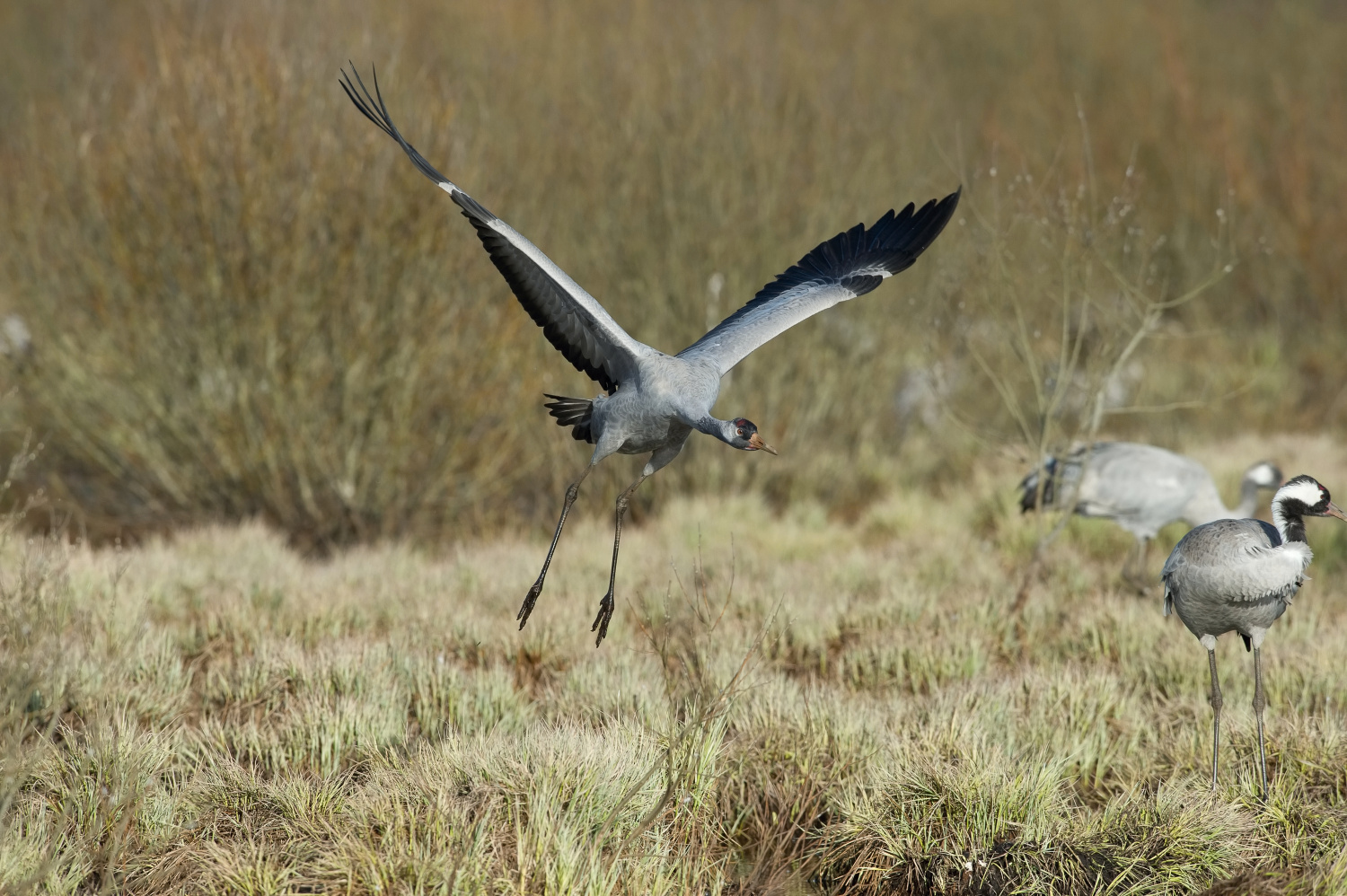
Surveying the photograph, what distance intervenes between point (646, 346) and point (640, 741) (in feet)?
4.75

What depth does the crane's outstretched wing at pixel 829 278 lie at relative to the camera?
15.9ft

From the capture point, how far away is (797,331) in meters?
10.1

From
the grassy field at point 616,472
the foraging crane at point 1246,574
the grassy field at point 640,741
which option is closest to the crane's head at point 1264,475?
the grassy field at point 616,472

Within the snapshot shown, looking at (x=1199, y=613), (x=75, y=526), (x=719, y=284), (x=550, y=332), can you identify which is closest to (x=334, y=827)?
(x=550, y=332)

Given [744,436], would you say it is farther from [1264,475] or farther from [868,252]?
[1264,475]

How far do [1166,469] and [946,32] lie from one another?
41.4 ft

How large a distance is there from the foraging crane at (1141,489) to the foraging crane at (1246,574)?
2.43 metres

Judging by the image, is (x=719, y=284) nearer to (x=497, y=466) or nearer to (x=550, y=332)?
(x=497, y=466)

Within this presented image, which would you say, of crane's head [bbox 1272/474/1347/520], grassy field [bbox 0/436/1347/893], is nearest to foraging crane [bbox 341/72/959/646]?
grassy field [bbox 0/436/1347/893]

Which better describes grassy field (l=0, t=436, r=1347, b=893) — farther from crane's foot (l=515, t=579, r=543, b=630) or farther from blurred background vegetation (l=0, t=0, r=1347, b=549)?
blurred background vegetation (l=0, t=0, r=1347, b=549)

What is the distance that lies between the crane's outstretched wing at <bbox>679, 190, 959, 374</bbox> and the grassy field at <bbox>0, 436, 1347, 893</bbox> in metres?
1.00

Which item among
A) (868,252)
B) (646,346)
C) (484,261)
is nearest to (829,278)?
(868,252)

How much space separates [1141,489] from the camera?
23.0ft

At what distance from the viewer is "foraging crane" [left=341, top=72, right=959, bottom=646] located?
4.20 meters
